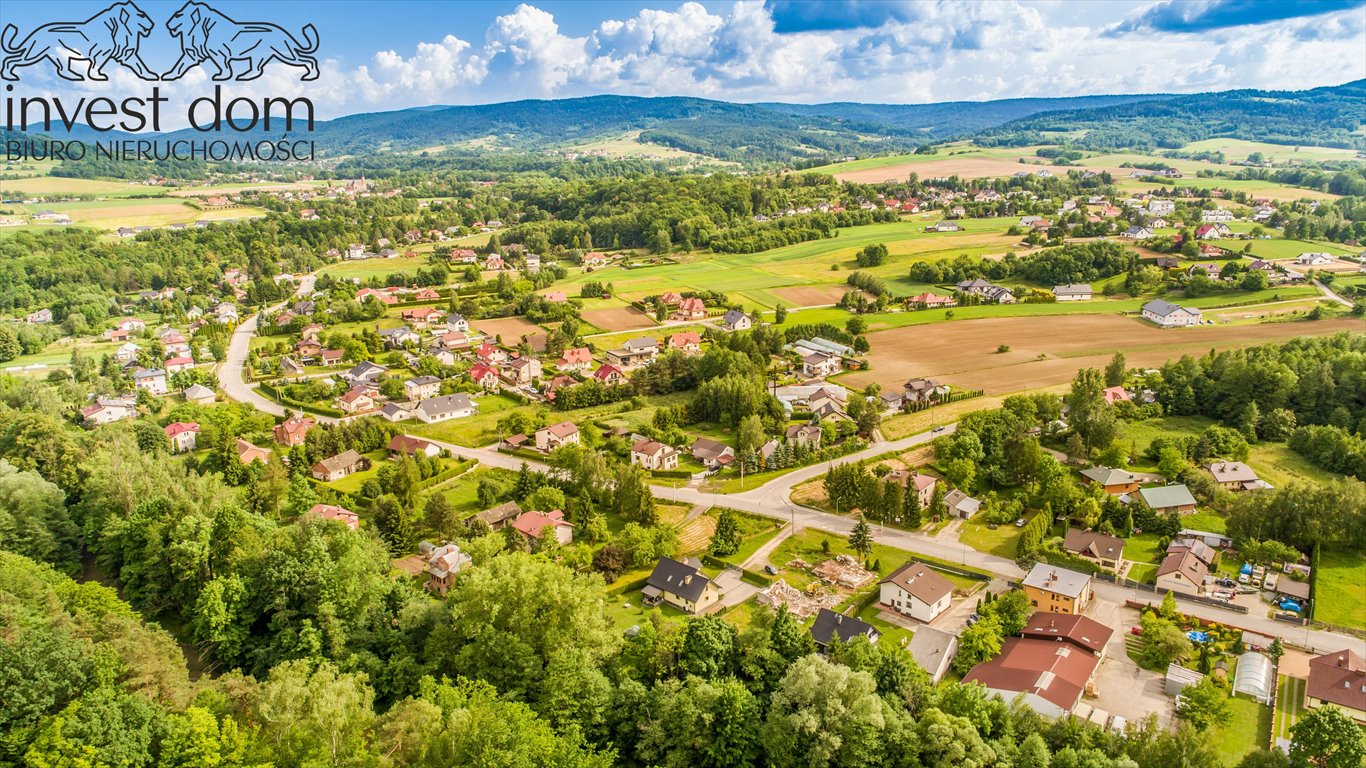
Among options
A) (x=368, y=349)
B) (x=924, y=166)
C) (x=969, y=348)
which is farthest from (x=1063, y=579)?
(x=924, y=166)

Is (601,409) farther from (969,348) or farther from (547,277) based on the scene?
(547,277)

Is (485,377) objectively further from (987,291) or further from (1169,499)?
(987,291)

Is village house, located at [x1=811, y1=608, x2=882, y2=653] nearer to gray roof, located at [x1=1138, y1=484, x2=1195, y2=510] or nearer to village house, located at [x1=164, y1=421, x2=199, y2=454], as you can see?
gray roof, located at [x1=1138, y1=484, x2=1195, y2=510]

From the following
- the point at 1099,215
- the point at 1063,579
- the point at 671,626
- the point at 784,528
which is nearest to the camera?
the point at 671,626

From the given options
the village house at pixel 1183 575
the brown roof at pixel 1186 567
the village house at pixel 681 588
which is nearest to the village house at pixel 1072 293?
the brown roof at pixel 1186 567

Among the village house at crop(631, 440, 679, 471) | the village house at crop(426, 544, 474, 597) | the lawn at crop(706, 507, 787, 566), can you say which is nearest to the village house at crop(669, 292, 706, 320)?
the village house at crop(631, 440, 679, 471)

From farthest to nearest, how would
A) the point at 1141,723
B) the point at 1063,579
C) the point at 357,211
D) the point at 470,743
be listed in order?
the point at 357,211 → the point at 1063,579 → the point at 1141,723 → the point at 470,743
